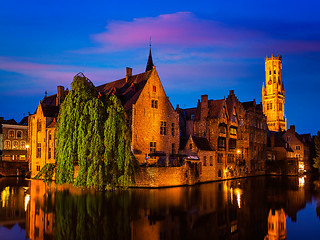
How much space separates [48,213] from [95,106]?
38.7 feet

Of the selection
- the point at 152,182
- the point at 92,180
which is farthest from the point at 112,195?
the point at 152,182

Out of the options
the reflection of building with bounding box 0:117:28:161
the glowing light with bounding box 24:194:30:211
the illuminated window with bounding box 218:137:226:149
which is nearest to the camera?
the glowing light with bounding box 24:194:30:211

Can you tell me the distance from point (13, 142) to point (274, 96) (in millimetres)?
119060

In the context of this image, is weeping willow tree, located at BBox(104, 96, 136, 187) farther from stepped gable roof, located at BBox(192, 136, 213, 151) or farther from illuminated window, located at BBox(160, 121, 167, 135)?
stepped gable roof, located at BBox(192, 136, 213, 151)

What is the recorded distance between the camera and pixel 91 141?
30.8 meters

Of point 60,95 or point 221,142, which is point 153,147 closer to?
point 221,142

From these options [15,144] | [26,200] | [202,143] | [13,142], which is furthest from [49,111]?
[26,200]

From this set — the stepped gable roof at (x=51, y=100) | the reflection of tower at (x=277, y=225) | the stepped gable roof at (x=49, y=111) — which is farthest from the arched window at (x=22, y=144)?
the reflection of tower at (x=277, y=225)

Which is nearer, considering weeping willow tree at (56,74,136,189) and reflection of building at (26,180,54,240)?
reflection of building at (26,180,54,240)

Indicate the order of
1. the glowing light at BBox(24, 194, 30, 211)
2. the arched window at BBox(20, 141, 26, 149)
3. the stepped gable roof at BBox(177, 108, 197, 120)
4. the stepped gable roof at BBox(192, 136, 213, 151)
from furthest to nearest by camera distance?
1. the arched window at BBox(20, 141, 26, 149)
2. the stepped gable roof at BBox(177, 108, 197, 120)
3. the stepped gable roof at BBox(192, 136, 213, 151)
4. the glowing light at BBox(24, 194, 30, 211)

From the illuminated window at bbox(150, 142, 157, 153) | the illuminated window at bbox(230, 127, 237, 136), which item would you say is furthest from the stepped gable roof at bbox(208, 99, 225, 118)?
the illuminated window at bbox(150, 142, 157, 153)

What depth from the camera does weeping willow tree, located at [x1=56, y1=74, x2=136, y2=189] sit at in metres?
30.2

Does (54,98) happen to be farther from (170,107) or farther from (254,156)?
(254,156)

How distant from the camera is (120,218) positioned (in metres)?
21.4
